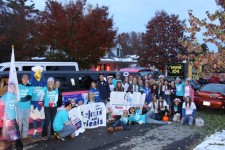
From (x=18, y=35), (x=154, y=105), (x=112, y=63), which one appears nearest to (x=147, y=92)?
(x=154, y=105)

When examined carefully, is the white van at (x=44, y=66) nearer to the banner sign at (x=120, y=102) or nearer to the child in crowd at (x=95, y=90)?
the child in crowd at (x=95, y=90)

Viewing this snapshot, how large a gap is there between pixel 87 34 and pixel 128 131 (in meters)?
13.9

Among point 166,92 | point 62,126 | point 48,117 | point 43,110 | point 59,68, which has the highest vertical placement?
point 59,68

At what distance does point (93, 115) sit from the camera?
37.1ft

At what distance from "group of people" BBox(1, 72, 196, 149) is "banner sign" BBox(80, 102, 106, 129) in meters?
0.29

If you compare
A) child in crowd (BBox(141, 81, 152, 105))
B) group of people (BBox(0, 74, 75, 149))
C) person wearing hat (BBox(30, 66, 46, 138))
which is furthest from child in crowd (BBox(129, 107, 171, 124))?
person wearing hat (BBox(30, 66, 46, 138))

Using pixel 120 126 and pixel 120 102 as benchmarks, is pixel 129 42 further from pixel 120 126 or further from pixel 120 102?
pixel 120 126

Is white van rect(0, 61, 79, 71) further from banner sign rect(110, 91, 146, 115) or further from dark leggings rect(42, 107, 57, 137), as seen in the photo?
dark leggings rect(42, 107, 57, 137)

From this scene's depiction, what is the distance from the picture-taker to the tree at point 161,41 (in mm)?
33688

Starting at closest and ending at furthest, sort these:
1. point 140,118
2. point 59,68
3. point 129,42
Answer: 1. point 140,118
2. point 59,68
3. point 129,42

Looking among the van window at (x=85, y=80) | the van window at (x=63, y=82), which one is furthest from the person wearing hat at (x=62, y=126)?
the van window at (x=85, y=80)

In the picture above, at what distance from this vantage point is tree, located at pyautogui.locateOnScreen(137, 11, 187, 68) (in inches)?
1326

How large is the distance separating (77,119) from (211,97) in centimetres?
730

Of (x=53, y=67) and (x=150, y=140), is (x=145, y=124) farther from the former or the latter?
(x=53, y=67)
